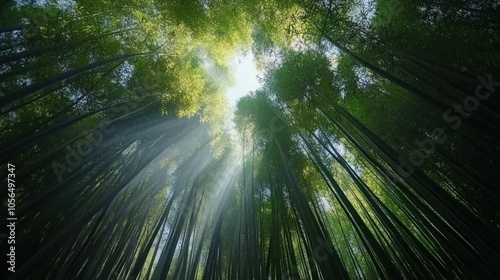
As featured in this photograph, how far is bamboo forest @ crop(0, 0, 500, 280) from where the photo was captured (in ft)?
9.70

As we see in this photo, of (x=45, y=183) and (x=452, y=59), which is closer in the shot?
(x=452, y=59)

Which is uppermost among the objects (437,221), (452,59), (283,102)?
(283,102)

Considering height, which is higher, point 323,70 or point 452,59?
point 323,70

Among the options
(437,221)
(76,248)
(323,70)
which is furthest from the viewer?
(323,70)

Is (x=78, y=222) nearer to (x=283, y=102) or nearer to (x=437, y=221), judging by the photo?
(x=437, y=221)

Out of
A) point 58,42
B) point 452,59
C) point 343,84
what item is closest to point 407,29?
point 452,59

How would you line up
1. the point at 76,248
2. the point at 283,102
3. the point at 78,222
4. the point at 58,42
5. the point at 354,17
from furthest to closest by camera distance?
the point at 283,102 < the point at 354,17 < the point at 58,42 < the point at 76,248 < the point at 78,222

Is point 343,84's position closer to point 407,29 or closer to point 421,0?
point 407,29

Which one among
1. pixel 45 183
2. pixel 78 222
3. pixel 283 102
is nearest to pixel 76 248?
pixel 78 222

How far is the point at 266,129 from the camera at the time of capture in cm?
595

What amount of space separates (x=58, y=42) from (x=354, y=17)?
14.0ft

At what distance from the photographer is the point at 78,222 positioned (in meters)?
2.58

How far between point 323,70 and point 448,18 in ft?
5.72

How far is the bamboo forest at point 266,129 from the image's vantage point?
2.96 metres
